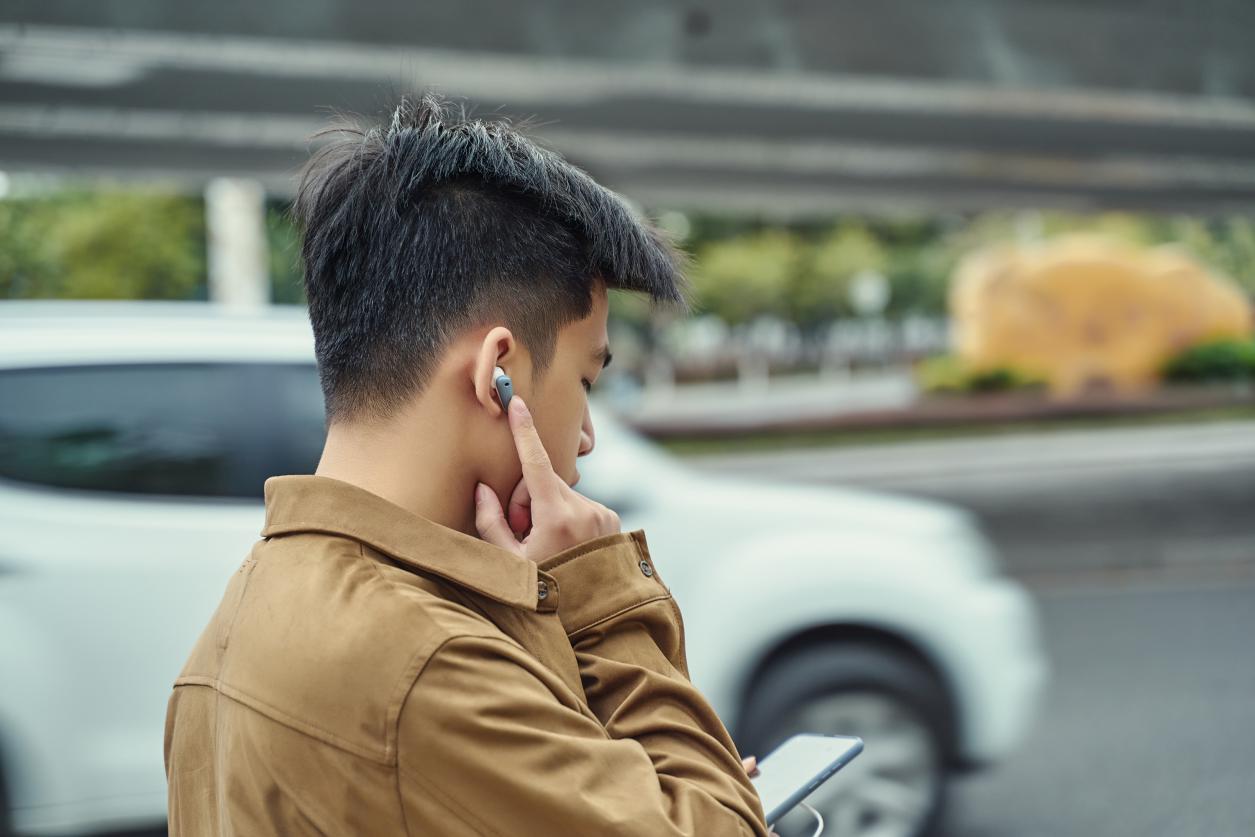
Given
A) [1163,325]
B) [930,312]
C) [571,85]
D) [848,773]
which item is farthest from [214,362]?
[930,312]

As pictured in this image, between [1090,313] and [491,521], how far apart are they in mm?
26290

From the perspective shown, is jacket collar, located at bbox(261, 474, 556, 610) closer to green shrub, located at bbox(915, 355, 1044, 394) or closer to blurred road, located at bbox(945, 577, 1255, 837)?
blurred road, located at bbox(945, 577, 1255, 837)

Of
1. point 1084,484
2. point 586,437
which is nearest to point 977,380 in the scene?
point 1084,484

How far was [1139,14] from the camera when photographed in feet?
28.8

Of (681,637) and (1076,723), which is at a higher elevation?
(681,637)

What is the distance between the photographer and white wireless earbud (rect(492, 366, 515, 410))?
1141mm

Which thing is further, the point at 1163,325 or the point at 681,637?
the point at 1163,325

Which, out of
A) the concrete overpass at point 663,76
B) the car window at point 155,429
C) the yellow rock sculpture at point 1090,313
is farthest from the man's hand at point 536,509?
the yellow rock sculpture at point 1090,313

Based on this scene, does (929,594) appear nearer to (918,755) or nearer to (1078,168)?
(918,755)

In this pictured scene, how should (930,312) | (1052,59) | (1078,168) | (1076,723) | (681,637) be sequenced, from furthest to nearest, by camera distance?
1. (930,312)
2. (1078,168)
3. (1052,59)
4. (1076,723)
5. (681,637)

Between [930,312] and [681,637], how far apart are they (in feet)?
156

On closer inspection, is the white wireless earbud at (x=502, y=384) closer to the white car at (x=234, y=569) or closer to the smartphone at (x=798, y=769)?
the smartphone at (x=798, y=769)

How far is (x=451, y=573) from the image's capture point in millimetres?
1095

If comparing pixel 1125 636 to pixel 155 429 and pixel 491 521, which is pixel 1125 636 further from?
pixel 491 521
